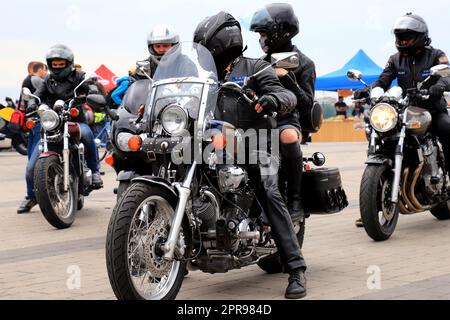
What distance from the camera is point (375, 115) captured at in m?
8.42

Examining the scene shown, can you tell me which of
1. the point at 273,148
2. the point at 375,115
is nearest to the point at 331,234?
the point at 375,115

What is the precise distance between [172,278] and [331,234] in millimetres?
3567

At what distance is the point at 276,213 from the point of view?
584 centimetres

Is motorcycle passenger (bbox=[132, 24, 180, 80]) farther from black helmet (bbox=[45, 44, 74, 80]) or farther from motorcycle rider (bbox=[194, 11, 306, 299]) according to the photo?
black helmet (bbox=[45, 44, 74, 80])

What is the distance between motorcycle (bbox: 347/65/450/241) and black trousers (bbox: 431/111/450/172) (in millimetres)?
52

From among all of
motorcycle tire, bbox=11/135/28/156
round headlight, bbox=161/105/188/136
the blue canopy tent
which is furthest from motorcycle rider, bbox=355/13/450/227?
the blue canopy tent

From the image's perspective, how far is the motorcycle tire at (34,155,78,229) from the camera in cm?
919

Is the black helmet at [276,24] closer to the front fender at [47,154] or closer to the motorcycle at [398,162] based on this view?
the motorcycle at [398,162]

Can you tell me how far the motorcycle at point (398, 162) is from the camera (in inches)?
319

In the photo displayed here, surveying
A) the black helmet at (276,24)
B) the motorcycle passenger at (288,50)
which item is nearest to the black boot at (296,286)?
the motorcycle passenger at (288,50)

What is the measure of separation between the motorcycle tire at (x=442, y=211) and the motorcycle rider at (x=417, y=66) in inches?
21.8

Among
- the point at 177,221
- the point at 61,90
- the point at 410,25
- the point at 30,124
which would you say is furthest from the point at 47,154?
the point at 177,221
